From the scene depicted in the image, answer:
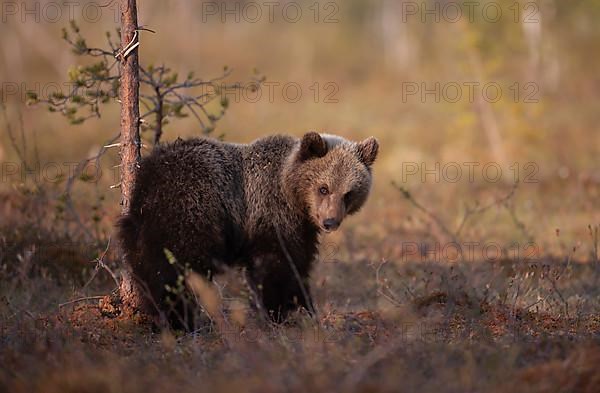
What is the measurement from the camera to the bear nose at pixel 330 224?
745 cm

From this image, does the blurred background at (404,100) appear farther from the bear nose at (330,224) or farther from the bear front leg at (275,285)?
the bear nose at (330,224)

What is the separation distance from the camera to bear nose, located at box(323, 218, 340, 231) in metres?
7.45

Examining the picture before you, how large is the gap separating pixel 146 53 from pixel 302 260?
3518 cm

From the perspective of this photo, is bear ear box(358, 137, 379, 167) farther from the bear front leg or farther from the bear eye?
the bear front leg

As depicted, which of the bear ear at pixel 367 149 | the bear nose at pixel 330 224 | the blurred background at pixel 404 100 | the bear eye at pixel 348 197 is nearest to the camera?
the bear nose at pixel 330 224

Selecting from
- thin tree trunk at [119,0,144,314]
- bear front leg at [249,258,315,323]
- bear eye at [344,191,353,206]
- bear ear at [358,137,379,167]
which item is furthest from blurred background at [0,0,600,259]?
bear eye at [344,191,353,206]

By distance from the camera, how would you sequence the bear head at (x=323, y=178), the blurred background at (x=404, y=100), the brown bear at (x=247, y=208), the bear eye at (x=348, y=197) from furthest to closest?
the blurred background at (x=404, y=100) < the bear eye at (x=348, y=197) < the bear head at (x=323, y=178) < the brown bear at (x=247, y=208)

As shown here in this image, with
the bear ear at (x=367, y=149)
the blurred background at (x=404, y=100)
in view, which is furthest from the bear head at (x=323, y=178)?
the blurred background at (x=404, y=100)

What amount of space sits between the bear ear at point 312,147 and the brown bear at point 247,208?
0.04 feet

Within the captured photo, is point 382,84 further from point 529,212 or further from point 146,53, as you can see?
point 529,212

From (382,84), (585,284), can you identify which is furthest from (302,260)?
(382,84)

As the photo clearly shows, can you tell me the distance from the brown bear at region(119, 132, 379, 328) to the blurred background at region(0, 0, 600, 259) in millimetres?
1730

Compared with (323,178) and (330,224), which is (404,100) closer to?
(323,178)

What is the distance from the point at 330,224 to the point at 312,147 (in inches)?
35.0
